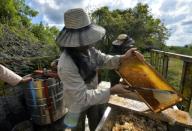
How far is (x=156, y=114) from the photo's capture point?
2.07 metres

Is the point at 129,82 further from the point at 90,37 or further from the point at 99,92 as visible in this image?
the point at 90,37

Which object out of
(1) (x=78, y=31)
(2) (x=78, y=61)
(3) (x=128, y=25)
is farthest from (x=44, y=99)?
(3) (x=128, y=25)

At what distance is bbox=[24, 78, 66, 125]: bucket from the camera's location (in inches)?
136

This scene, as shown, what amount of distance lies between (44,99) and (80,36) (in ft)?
6.28

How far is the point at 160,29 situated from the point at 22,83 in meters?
14.1

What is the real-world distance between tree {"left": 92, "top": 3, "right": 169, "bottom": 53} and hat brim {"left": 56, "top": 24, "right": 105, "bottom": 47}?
29.5 feet

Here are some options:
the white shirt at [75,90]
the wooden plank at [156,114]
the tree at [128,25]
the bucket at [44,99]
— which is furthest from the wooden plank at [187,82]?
the tree at [128,25]

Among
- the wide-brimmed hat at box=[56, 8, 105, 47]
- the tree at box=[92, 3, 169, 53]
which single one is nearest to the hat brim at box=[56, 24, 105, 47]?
the wide-brimmed hat at box=[56, 8, 105, 47]

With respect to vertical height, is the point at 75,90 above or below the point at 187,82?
above

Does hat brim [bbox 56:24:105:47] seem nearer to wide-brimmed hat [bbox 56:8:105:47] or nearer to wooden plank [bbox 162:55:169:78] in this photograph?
wide-brimmed hat [bbox 56:8:105:47]

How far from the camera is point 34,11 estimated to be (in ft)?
58.7

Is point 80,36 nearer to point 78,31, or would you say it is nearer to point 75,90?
point 78,31

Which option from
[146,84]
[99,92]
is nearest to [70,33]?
[99,92]

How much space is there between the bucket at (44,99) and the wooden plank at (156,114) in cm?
140
